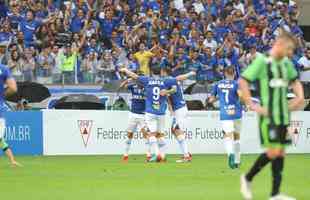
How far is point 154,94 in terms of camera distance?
23.8 metres

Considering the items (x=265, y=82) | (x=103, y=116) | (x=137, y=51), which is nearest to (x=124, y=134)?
(x=103, y=116)

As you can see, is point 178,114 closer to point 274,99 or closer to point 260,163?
point 260,163

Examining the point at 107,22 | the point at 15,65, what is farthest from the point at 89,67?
the point at 107,22

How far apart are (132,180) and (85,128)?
34.9 ft

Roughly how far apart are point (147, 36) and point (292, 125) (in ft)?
22.4

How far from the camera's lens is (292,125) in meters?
30.5

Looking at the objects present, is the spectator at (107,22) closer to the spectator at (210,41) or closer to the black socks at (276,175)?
the spectator at (210,41)

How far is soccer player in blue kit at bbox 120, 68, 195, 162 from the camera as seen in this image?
78.0 ft

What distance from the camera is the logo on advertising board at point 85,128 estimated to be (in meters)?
27.9

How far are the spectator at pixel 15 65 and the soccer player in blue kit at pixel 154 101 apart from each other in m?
6.29

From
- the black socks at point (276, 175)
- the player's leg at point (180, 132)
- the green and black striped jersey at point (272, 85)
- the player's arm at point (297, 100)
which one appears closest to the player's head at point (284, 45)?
the green and black striped jersey at point (272, 85)

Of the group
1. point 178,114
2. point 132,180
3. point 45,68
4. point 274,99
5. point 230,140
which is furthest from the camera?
point 45,68

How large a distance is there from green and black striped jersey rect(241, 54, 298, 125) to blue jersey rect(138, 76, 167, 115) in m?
11.4

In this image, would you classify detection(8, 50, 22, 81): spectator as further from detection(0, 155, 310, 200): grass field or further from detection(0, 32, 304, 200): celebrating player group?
detection(0, 155, 310, 200): grass field
